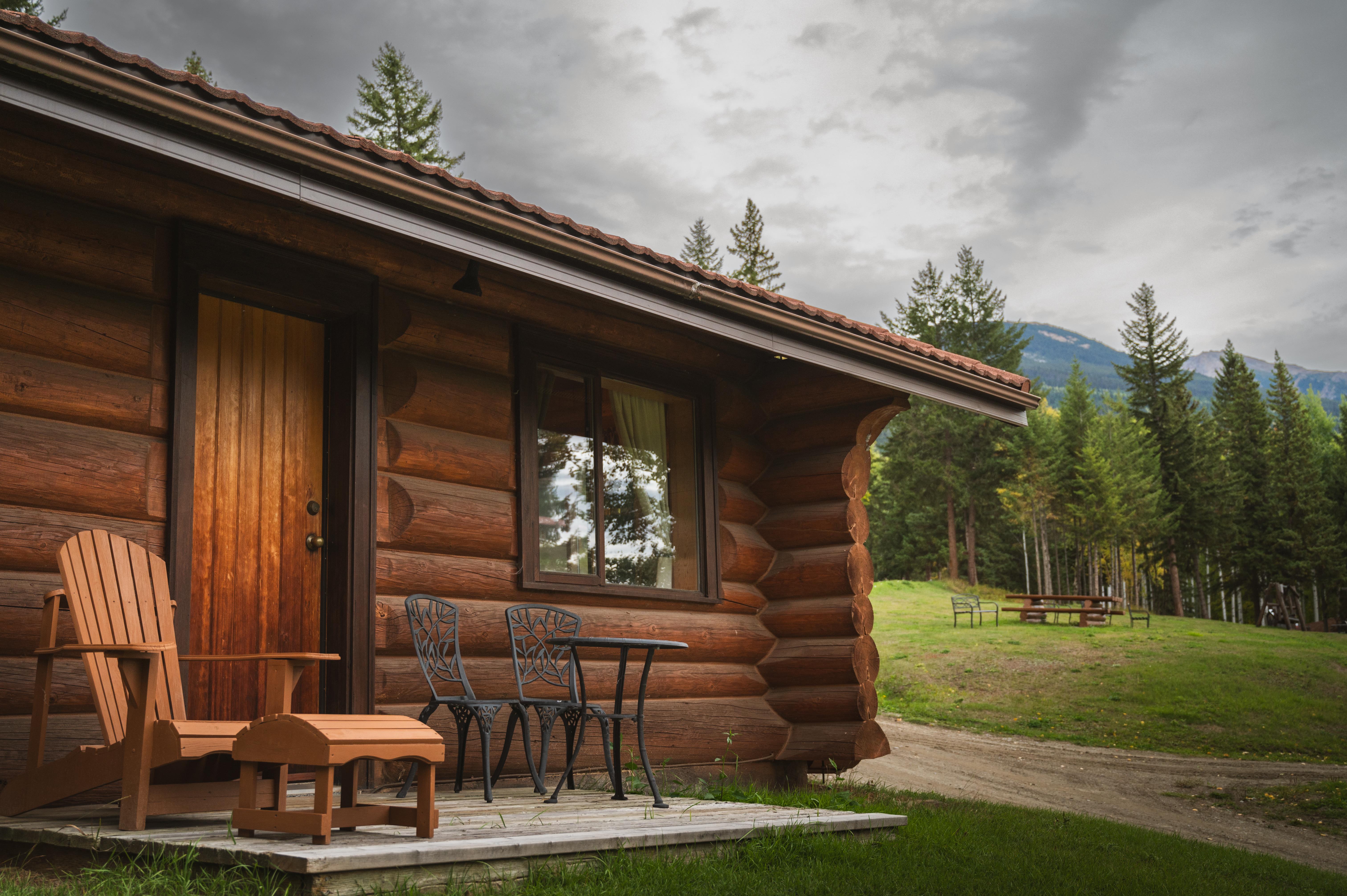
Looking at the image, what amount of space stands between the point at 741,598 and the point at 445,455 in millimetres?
2430

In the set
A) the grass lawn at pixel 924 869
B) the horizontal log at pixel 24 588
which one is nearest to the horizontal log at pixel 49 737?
the horizontal log at pixel 24 588

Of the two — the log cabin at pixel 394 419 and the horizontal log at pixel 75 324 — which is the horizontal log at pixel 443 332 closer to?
the log cabin at pixel 394 419

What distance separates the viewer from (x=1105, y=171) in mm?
61250

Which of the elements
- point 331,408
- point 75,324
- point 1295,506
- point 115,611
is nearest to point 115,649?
point 115,611

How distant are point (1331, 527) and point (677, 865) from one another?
43805mm

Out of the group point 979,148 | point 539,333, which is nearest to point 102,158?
point 539,333

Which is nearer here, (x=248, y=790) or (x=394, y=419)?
(x=248, y=790)

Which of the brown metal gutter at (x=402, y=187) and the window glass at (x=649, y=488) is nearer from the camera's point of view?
the brown metal gutter at (x=402, y=187)

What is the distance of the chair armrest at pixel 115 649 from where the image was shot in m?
2.99

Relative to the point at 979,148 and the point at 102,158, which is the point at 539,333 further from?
the point at 979,148

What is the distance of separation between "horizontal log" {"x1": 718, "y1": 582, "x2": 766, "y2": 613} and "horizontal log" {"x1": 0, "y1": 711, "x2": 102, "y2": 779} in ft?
12.2

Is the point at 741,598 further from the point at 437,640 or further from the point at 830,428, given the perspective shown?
the point at 437,640

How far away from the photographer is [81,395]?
3896 millimetres

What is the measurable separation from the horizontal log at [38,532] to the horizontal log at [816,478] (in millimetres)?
4138
